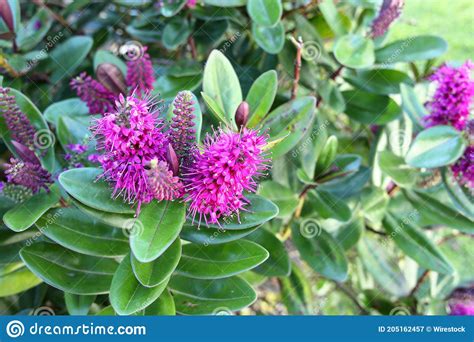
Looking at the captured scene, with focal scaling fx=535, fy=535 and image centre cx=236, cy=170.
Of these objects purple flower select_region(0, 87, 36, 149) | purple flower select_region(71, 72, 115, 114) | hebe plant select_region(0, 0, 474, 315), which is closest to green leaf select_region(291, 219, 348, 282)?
hebe plant select_region(0, 0, 474, 315)

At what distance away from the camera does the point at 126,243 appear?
1.26m

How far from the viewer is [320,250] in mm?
1583

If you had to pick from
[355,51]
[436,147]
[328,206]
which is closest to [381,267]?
[328,206]

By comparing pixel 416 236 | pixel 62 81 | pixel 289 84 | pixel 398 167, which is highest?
pixel 62 81

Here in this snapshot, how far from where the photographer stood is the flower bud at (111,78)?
1357 mm

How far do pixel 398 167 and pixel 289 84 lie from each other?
0.51 m

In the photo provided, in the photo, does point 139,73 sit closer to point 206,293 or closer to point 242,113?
point 242,113

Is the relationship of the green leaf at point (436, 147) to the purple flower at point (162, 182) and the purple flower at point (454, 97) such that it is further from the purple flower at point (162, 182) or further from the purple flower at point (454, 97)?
the purple flower at point (162, 182)

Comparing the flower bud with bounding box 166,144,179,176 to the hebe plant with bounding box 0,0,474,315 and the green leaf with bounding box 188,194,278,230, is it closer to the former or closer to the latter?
the hebe plant with bounding box 0,0,474,315

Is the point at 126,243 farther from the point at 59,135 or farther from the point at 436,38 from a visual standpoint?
the point at 436,38

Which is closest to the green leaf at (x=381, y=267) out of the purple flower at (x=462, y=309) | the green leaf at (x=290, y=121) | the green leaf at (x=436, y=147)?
the purple flower at (x=462, y=309)

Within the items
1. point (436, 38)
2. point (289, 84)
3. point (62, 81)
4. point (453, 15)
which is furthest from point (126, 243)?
point (453, 15)

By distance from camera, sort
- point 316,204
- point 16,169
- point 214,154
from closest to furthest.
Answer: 1. point 214,154
2. point 16,169
3. point 316,204

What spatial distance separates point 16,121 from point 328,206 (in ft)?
2.75
